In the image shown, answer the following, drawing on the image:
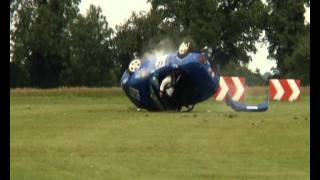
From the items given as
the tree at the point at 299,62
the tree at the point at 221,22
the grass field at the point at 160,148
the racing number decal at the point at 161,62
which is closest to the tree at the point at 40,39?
the tree at the point at 221,22

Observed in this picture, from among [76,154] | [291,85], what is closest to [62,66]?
[291,85]

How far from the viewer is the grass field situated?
34.6 feet

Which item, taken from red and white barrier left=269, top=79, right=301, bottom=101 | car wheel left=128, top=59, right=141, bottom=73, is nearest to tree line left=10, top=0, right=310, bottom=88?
red and white barrier left=269, top=79, right=301, bottom=101

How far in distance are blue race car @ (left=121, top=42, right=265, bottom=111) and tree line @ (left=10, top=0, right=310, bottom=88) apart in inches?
1706

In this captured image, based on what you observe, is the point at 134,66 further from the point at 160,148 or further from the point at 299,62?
the point at 299,62

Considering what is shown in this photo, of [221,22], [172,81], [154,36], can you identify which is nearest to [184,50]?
[172,81]

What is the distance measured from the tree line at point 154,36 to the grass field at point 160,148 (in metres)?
50.0

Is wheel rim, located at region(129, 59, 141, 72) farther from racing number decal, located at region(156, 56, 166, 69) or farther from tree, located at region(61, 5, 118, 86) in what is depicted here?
tree, located at region(61, 5, 118, 86)

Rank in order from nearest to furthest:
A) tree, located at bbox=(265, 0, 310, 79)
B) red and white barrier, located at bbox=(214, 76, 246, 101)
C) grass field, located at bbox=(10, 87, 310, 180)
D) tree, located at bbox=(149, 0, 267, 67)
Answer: grass field, located at bbox=(10, 87, 310, 180) → red and white barrier, located at bbox=(214, 76, 246, 101) → tree, located at bbox=(149, 0, 267, 67) → tree, located at bbox=(265, 0, 310, 79)

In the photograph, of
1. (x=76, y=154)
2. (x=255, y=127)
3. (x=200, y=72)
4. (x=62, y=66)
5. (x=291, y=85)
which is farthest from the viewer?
(x=62, y=66)

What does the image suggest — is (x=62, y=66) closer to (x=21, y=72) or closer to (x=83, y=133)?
(x=21, y=72)

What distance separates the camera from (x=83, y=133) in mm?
17016

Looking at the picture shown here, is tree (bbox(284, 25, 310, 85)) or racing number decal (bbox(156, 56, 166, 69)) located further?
tree (bbox(284, 25, 310, 85))
